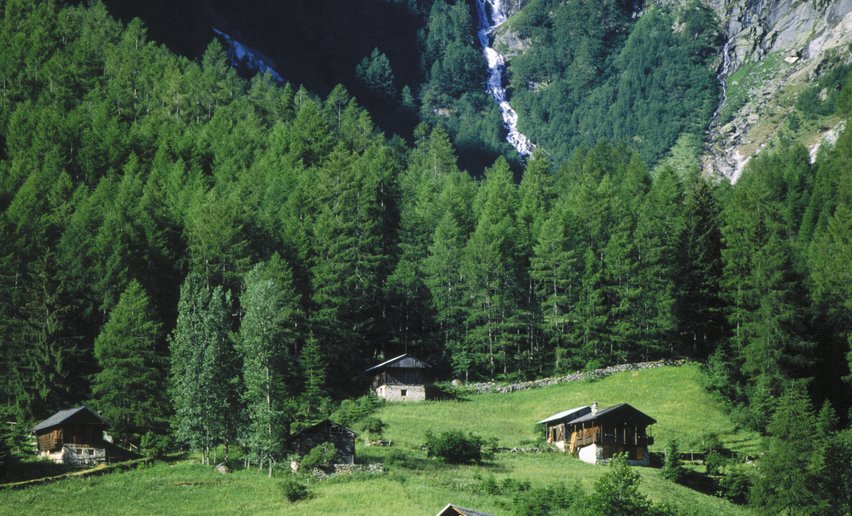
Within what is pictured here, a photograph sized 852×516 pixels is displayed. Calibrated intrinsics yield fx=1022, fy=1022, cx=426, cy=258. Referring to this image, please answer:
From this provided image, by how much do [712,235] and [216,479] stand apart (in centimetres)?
4689

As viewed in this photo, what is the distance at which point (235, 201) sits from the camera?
3398 inches

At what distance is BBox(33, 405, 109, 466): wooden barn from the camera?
61375 mm

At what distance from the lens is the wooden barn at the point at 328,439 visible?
5956cm

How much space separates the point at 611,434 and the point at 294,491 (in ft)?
69.8

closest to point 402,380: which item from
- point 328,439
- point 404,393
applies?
point 404,393

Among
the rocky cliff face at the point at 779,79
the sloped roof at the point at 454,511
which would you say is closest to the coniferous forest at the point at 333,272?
the sloped roof at the point at 454,511

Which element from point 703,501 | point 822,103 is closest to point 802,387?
point 703,501

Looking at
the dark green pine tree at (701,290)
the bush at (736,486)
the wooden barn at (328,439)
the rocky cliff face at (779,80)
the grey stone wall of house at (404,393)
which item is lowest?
the bush at (736,486)

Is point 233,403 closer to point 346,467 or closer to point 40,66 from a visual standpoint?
point 346,467

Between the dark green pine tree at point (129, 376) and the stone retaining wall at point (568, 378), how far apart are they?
2470 centimetres

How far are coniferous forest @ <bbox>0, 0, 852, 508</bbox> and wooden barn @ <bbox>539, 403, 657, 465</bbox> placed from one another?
26.4 ft

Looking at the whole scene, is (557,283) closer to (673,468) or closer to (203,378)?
(673,468)

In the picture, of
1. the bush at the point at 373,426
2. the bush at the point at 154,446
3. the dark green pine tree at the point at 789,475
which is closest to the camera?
the dark green pine tree at the point at 789,475

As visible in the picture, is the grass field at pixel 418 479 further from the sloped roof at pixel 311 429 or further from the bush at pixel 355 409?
the sloped roof at pixel 311 429
